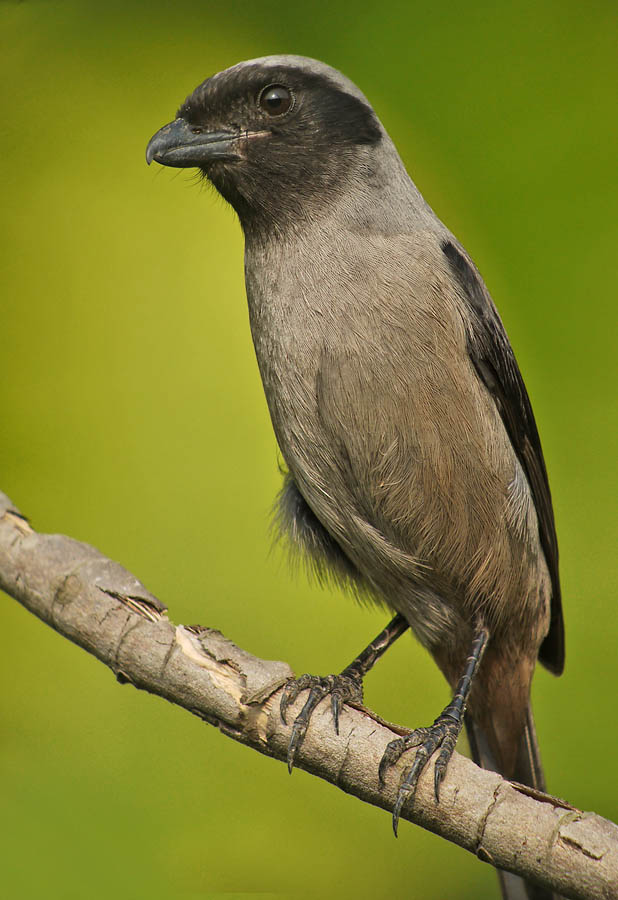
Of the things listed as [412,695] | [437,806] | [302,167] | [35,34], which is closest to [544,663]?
[412,695]

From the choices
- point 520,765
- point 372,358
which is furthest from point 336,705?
point 520,765

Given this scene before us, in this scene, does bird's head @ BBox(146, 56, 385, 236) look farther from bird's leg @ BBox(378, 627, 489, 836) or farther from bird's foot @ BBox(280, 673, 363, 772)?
bird's leg @ BBox(378, 627, 489, 836)

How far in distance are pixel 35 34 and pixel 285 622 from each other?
230 cm

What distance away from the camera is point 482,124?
288cm

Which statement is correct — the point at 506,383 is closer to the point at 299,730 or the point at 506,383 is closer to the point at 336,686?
the point at 336,686

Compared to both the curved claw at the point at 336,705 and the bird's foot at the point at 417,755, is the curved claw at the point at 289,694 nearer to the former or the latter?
the curved claw at the point at 336,705

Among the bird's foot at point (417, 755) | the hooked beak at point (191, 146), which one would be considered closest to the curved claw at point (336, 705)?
the bird's foot at point (417, 755)

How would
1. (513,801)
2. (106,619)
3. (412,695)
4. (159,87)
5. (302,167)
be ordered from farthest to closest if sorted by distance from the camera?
(159,87)
(412,695)
(302,167)
(106,619)
(513,801)

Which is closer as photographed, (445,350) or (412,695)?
(445,350)

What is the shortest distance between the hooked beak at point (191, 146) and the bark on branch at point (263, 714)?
977mm

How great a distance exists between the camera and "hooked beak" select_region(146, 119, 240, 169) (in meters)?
2.16

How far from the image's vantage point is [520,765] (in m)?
2.57

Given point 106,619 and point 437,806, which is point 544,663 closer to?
point 437,806

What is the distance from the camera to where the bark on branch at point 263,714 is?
1.59m
